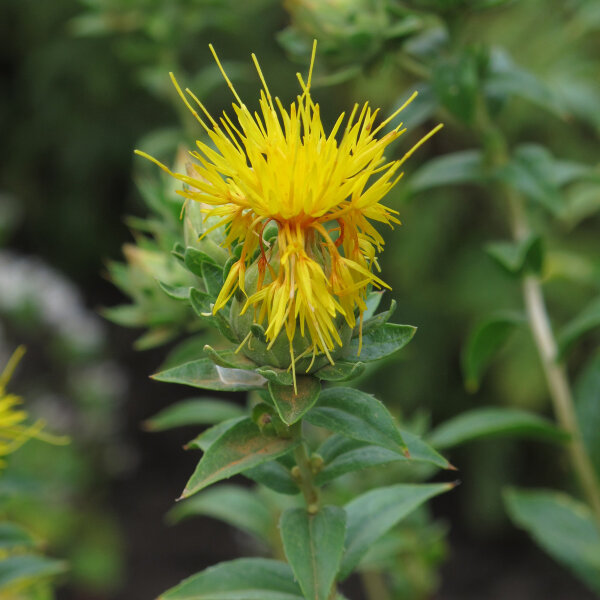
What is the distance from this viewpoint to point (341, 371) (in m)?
0.63

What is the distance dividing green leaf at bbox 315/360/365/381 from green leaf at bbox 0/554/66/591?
453 millimetres

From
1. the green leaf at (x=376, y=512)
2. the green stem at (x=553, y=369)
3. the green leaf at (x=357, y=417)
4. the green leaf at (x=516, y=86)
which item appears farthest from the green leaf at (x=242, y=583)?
the green leaf at (x=516, y=86)

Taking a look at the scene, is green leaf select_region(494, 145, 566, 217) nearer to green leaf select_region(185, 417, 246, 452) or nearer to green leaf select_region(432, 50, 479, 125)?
green leaf select_region(432, 50, 479, 125)

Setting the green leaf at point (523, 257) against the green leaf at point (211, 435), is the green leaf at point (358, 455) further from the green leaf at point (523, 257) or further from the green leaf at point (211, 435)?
the green leaf at point (523, 257)

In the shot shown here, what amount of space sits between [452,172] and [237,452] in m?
0.66

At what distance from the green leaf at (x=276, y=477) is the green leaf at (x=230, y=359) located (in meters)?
0.14

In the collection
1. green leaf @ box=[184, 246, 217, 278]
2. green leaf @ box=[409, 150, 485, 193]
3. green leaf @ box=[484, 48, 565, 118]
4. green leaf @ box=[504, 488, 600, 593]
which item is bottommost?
green leaf @ box=[504, 488, 600, 593]

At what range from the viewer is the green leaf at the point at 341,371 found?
0.61m

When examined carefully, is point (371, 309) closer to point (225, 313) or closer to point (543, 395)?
point (225, 313)

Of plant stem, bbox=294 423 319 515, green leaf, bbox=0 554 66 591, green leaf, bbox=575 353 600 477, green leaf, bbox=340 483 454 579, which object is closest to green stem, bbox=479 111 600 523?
green leaf, bbox=575 353 600 477

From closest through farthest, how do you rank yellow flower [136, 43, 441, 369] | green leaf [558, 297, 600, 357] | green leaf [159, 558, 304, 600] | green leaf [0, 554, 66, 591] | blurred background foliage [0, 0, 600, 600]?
1. yellow flower [136, 43, 441, 369]
2. green leaf [159, 558, 304, 600]
3. green leaf [0, 554, 66, 591]
4. green leaf [558, 297, 600, 357]
5. blurred background foliage [0, 0, 600, 600]

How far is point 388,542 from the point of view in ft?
3.58

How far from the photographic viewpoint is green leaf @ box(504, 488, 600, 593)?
3.74ft

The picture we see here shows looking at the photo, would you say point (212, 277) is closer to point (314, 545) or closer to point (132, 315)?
point (314, 545)
